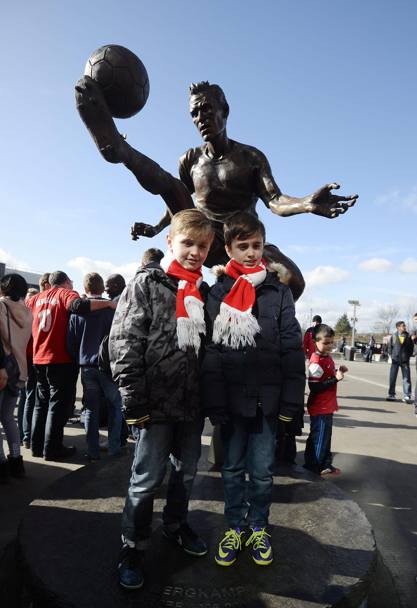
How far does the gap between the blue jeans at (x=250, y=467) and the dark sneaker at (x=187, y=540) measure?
7.1 inches

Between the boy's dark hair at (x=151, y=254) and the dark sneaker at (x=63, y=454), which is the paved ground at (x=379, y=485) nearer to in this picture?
the dark sneaker at (x=63, y=454)

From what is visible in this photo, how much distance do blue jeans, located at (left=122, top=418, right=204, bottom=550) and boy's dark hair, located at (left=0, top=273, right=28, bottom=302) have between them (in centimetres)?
251

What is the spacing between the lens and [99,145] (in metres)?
3.00

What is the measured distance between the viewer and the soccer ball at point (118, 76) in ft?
10.5

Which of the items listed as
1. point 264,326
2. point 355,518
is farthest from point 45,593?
point 355,518

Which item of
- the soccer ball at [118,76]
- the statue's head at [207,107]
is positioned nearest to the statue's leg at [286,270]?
the statue's head at [207,107]

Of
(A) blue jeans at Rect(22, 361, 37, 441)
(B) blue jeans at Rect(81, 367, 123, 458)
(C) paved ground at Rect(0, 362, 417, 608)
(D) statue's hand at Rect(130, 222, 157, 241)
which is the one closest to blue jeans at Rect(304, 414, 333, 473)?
(C) paved ground at Rect(0, 362, 417, 608)

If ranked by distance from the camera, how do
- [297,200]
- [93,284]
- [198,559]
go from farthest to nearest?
[93,284], [297,200], [198,559]

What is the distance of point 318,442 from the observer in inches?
159

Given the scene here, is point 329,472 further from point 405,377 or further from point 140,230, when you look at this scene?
point 405,377

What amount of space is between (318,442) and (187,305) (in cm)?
268

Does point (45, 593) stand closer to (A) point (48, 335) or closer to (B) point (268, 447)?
(B) point (268, 447)

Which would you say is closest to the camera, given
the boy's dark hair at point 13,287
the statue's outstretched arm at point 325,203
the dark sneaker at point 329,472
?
the statue's outstretched arm at point 325,203

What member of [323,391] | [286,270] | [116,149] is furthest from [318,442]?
[116,149]
